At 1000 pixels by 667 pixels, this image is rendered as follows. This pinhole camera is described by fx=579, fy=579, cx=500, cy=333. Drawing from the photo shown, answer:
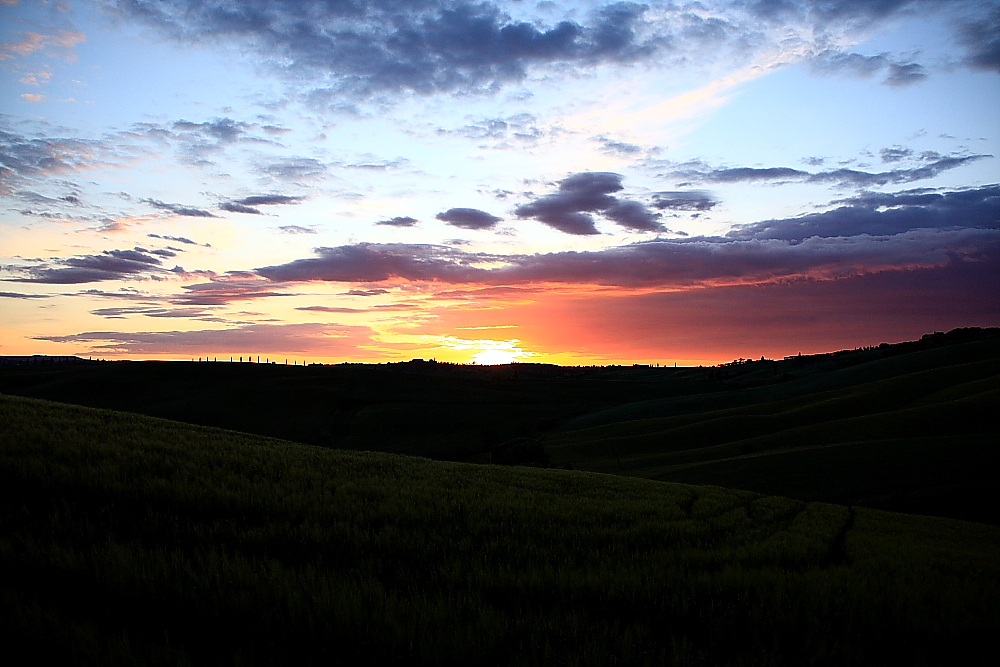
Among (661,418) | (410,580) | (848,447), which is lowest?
(661,418)

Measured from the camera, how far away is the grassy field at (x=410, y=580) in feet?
16.5

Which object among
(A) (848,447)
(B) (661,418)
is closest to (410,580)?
(A) (848,447)

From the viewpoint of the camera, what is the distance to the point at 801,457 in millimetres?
39156

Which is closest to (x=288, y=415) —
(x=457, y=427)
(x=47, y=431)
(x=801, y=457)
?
(x=457, y=427)

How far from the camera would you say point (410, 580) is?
6.81 m

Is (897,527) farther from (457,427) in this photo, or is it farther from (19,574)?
(457,427)

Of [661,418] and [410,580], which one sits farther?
[661,418]

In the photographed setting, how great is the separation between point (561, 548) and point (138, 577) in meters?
5.51

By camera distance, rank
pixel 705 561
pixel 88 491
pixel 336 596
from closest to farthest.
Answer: pixel 336 596, pixel 705 561, pixel 88 491

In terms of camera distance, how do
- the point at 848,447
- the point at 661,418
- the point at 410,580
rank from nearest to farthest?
the point at 410,580, the point at 848,447, the point at 661,418

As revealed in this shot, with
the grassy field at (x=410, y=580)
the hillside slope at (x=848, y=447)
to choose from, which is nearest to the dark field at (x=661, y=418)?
the hillside slope at (x=848, y=447)

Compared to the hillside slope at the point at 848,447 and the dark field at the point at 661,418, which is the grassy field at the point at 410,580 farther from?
the dark field at the point at 661,418

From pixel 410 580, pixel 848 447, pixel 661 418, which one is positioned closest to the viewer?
pixel 410 580

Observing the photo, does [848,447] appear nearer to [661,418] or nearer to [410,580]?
[661,418]
